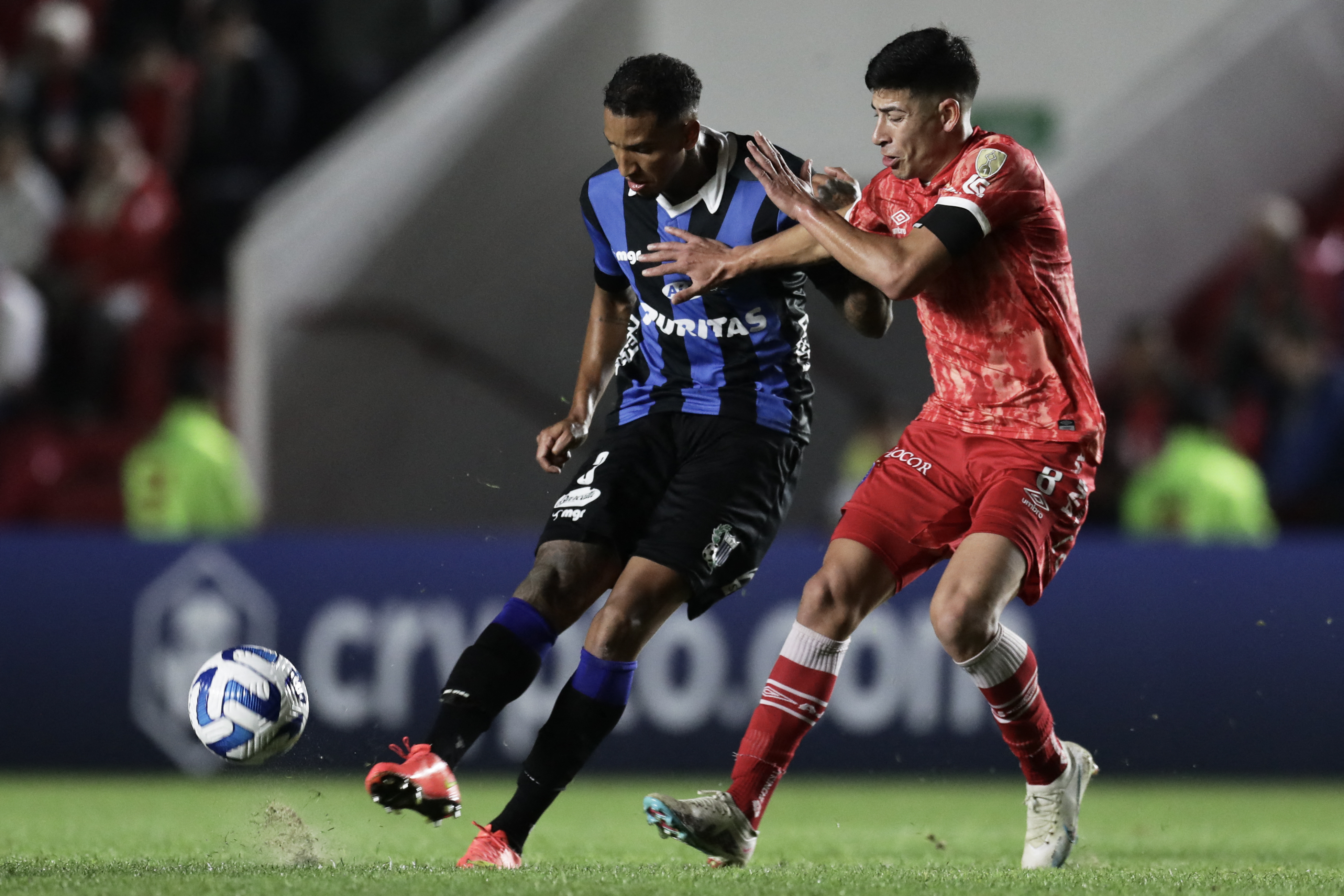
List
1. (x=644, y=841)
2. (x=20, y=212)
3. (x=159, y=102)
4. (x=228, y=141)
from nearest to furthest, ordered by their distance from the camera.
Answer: (x=644, y=841) < (x=20, y=212) < (x=228, y=141) < (x=159, y=102)

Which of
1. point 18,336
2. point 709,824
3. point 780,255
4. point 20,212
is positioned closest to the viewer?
point 709,824

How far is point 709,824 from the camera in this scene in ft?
15.0

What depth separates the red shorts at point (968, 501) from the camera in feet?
15.2

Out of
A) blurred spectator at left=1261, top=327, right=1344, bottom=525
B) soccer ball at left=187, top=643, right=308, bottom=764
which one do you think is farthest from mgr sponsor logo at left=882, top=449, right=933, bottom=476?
blurred spectator at left=1261, top=327, right=1344, bottom=525

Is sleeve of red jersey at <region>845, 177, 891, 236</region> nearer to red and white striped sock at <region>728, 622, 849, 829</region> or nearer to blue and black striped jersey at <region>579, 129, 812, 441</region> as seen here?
blue and black striped jersey at <region>579, 129, 812, 441</region>

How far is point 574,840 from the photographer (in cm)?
588

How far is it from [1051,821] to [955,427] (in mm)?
1100

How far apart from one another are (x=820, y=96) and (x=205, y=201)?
481 cm

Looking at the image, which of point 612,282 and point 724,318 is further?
point 612,282

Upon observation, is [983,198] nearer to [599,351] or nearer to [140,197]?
[599,351]

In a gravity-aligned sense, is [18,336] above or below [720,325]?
below

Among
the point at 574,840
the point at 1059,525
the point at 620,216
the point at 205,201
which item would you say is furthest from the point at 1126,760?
the point at 205,201

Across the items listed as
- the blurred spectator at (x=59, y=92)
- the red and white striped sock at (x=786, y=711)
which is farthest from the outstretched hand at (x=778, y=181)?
the blurred spectator at (x=59, y=92)

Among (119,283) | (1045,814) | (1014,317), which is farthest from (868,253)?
(119,283)
